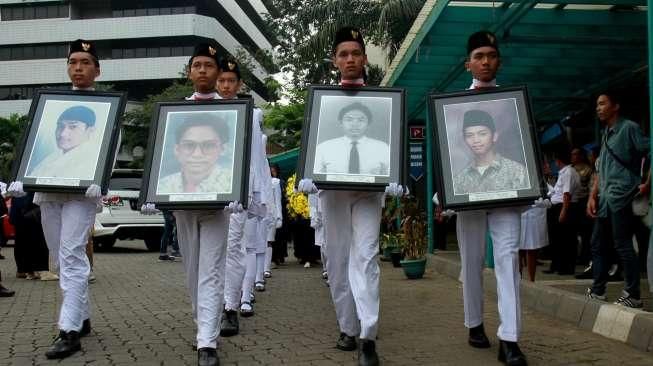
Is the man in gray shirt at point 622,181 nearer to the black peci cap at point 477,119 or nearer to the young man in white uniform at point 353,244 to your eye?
the black peci cap at point 477,119

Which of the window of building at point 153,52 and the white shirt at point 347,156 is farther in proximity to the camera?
the window of building at point 153,52

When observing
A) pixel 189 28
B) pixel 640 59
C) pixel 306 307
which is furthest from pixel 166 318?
pixel 189 28

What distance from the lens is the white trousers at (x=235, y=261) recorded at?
5.67 m

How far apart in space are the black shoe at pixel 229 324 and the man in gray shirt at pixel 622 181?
318 centimetres

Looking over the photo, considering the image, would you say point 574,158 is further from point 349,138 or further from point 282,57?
point 282,57

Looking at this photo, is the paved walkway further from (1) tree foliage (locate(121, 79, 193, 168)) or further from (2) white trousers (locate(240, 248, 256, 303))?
(1) tree foliage (locate(121, 79, 193, 168))

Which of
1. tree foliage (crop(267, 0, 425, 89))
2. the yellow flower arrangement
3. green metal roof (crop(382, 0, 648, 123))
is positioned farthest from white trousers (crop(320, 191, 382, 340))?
tree foliage (crop(267, 0, 425, 89))

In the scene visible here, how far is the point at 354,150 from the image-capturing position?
4488 mm

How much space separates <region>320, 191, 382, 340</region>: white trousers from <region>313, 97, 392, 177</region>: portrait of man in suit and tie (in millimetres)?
221

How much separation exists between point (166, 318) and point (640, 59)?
7.93 m

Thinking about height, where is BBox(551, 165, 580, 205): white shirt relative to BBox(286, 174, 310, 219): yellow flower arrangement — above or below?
above

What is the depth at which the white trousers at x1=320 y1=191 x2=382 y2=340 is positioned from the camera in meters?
4.36

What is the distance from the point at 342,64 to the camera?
4.75m

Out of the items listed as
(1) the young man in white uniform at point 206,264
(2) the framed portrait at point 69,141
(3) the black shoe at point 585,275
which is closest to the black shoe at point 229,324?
(1) the young man in white uniform at point 206,264
